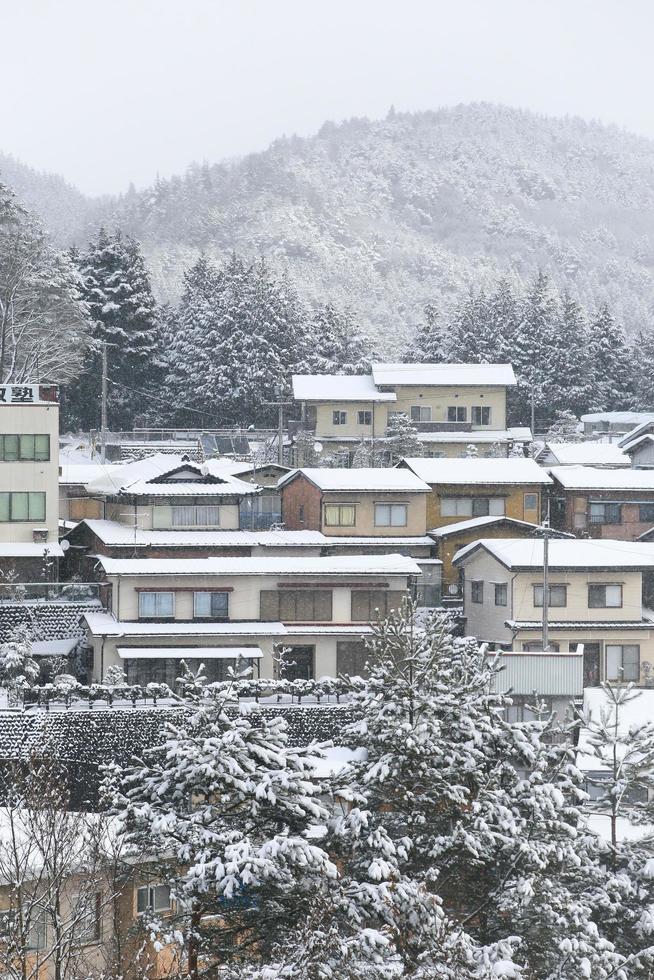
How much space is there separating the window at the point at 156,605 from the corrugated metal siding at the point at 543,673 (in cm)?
781

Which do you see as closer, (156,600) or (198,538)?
(156,600)

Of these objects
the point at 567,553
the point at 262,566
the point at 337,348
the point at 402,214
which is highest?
the point at 402,214

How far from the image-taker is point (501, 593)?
33.4m

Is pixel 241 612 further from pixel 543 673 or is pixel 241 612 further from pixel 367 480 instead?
pixel 543 673

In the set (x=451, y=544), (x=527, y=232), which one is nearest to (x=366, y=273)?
(x=527, y=232)

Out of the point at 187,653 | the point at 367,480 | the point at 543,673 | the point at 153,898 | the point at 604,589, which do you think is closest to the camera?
the point at 153,898

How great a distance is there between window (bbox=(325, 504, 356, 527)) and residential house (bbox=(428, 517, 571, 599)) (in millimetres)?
2295

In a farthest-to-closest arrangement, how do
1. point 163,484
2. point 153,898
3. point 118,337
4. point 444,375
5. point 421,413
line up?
1. point 118,337
2. point 444,375
3. point 421,413
4. point 163,484
5. point 153,898

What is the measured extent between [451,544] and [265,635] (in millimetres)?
7581

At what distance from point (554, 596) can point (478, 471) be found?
695 centimetres

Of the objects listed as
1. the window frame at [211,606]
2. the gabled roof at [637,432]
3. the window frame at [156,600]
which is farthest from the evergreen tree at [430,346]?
the window frame at [156,600]

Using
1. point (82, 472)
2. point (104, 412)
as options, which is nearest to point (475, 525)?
point (82, 472)

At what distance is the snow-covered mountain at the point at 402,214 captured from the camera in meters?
129

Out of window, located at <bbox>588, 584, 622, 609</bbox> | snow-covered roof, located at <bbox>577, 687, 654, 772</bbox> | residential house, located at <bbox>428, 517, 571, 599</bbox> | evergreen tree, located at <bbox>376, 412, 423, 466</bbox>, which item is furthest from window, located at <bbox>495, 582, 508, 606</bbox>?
evergreen tree, located at <bbox>376, 412, 423, 466</bbox>
